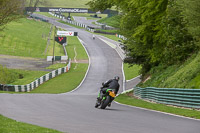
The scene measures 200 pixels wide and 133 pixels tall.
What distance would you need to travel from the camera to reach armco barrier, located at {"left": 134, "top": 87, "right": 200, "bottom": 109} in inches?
763

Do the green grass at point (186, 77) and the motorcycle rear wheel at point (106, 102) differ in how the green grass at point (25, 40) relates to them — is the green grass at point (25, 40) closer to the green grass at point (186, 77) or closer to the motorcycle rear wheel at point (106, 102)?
the green grass at point (186, 77)

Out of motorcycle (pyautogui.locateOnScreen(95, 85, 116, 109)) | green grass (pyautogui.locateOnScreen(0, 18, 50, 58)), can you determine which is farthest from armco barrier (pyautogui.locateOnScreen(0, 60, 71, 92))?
motorcycle (pyautogui.locateOnScreen(95, 85, 116, 109))

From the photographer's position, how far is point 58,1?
192375 mm

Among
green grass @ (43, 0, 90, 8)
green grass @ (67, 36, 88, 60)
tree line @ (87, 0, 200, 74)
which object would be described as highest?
green grass @ (43, 0, 90, 8)

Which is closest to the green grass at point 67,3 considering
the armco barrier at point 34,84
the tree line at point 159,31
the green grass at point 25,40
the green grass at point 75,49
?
the green grass at point 25,40

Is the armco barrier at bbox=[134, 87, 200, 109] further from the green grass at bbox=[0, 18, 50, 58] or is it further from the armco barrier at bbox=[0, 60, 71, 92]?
the green grass at bbox=[0, 18, 50, 58]

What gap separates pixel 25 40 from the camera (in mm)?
88500

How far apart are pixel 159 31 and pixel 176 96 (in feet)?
38.2

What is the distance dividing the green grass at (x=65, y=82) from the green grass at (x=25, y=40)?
12918 mm

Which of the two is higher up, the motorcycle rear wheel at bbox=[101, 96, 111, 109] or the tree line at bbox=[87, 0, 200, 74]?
the tree line at bbox=[87, 0, 200, 74]

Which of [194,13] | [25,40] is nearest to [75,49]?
[25,40]

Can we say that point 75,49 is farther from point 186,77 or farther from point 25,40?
point 186,77

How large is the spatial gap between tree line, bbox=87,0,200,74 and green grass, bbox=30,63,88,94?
12.0 metres

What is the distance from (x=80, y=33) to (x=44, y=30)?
9554 mm
